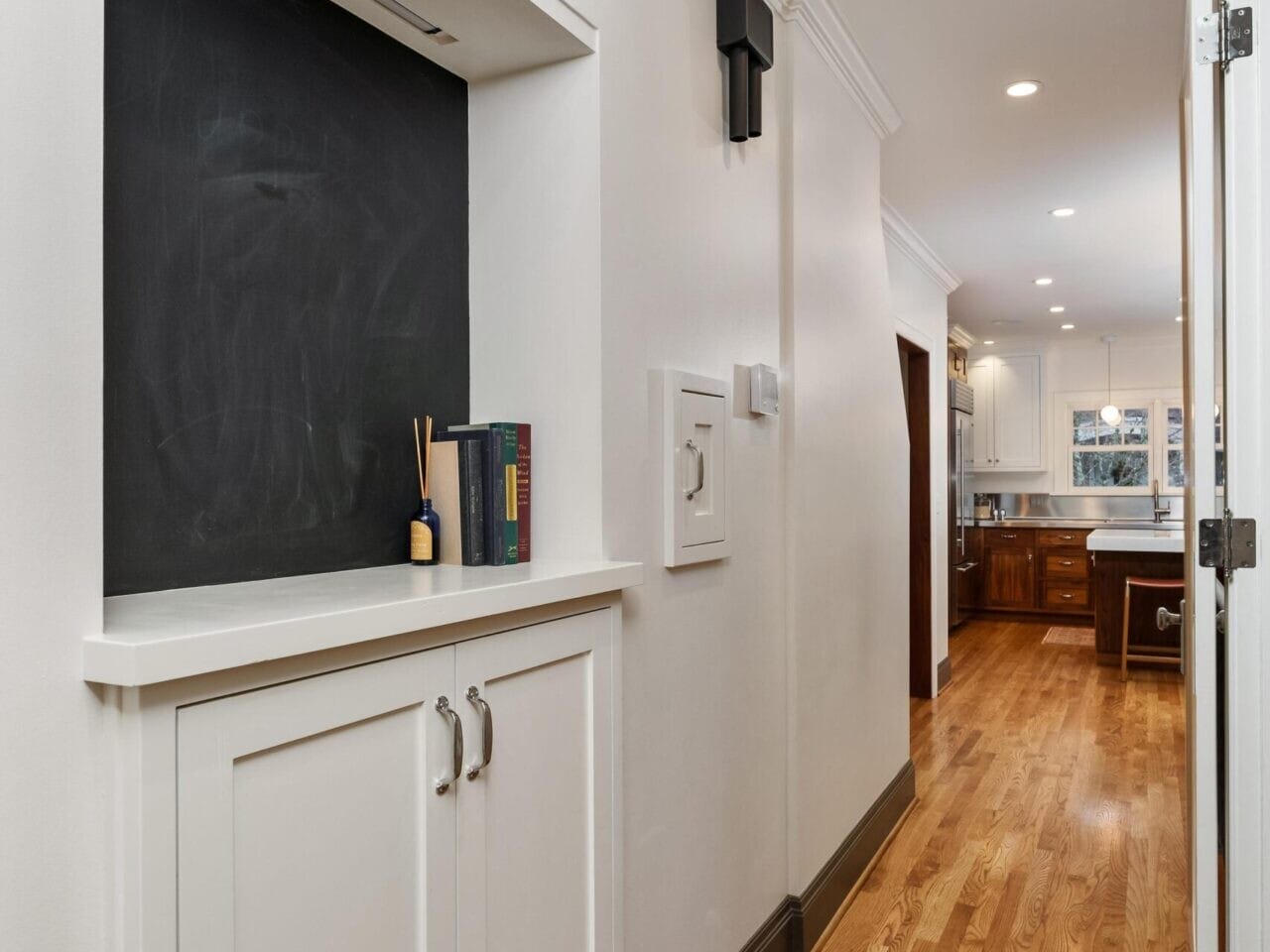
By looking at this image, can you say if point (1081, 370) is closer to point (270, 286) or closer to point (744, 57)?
point (744, 57)

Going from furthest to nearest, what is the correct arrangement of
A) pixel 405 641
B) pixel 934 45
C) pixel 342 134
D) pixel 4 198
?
1. pixel 934 45
2. pixel 342 134
3. pixel 405 641
4. pixel 4 198

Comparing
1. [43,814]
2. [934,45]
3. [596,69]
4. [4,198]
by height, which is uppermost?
[934,45]

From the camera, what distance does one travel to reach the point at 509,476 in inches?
61.3

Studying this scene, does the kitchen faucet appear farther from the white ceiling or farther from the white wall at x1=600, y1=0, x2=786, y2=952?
the white wall at x1=600, y1=0, x2=786, y2=952

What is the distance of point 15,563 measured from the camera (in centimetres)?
82

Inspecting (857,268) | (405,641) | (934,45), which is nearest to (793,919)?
(405,641)

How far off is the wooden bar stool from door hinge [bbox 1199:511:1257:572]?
468 centimetres

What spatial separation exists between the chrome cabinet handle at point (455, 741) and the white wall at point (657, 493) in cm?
49

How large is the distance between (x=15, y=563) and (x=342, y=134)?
2.88ft

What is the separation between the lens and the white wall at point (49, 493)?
81 cm

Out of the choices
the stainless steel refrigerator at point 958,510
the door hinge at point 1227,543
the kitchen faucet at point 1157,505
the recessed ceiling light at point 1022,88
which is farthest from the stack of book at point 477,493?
the kitchen faucet at point 1157,505

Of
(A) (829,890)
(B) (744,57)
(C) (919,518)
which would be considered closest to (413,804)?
(B) (744,57)

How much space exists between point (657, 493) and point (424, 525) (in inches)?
18.9

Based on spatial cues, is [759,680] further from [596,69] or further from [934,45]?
[934,45]
